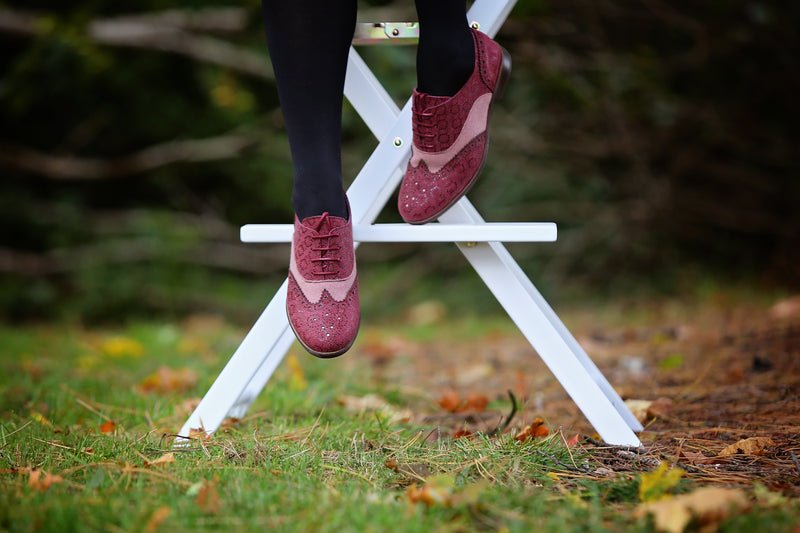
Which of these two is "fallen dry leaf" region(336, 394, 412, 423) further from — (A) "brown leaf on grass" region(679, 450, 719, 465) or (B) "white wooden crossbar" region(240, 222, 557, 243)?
(A) "brown leaf on grass" region(679, 450, 719, 465)

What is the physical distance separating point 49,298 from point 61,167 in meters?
0.87

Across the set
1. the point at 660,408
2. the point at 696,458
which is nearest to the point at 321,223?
the point at 696,458

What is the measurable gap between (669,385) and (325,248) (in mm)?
1103

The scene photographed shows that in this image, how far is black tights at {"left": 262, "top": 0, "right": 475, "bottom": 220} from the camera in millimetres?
1014

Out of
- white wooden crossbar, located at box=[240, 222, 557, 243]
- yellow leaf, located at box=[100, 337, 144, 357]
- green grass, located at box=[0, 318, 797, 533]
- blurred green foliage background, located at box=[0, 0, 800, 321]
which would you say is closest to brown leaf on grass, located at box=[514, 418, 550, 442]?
green grass, located at box=[0, 318, 797, 533]

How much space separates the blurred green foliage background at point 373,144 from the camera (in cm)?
280

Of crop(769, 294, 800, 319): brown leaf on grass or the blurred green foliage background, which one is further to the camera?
the blurred green foliage background

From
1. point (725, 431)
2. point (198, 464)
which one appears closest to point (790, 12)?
point (725, 431)

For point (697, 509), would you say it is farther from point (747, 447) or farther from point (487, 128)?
point (487, 128)

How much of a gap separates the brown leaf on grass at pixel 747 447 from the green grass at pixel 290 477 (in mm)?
241

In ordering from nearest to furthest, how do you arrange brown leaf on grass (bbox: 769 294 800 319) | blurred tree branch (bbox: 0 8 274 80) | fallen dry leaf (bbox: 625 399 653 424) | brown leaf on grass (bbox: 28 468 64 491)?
1. brown leaf on grass (bbox: 28 468 64 491)
2. fallen dry leaf (bbox: 625 399 653 424)
3. brown leaf on grass (bbox: 769 294 800 319)
4. blurred tree branch (bbox: 0 8 274 80)

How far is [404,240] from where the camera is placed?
3.64 feet

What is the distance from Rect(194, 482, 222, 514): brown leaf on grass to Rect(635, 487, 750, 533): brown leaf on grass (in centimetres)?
54

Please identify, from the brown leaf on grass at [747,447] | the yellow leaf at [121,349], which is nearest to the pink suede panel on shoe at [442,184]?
the brown leaf on grass at [747,447]
